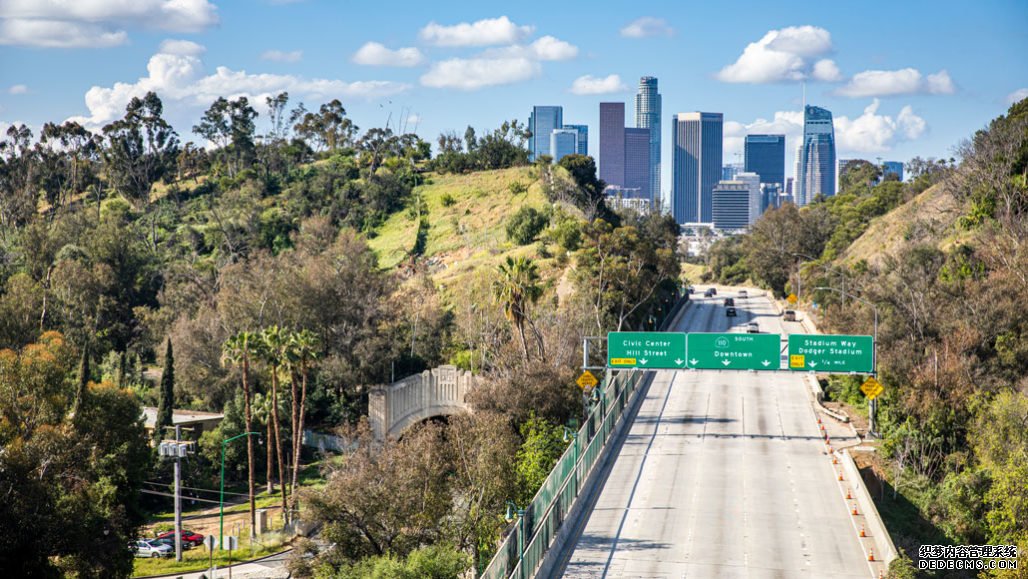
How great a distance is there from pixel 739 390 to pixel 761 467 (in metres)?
21.1

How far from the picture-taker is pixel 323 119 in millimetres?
165250

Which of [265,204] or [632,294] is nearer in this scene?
[632,294]

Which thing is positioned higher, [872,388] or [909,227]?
[909,227]

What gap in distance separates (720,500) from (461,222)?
78.4 meters

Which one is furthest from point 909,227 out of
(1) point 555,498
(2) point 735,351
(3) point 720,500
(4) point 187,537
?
(4) point 187,537

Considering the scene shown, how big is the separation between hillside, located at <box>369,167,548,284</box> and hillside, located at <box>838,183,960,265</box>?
3693 cm

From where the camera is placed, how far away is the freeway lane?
32.4m

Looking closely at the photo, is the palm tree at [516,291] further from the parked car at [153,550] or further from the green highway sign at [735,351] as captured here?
the parked car at [153,550]

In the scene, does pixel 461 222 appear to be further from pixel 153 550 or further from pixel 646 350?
pixel 153 550

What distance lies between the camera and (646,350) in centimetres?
5072

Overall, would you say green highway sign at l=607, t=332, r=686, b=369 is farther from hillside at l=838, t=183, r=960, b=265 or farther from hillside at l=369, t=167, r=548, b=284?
hillside at l=369, t=167, r=548, b=284

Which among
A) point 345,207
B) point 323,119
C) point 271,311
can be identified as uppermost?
point 323,119

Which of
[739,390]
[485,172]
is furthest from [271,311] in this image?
[485,172]

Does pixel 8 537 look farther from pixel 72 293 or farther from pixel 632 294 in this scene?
pixel 72 293
